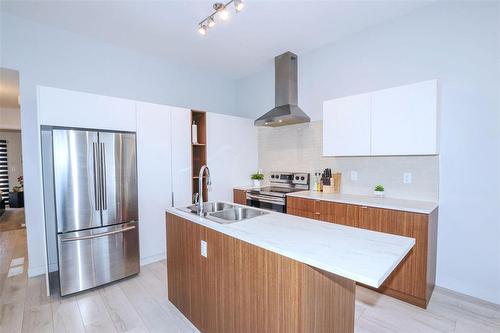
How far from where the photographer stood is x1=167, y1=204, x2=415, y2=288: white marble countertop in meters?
1.04

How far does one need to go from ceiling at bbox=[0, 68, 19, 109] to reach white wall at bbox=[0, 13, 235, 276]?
0.28 meters

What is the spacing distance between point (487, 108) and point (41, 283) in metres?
4.95

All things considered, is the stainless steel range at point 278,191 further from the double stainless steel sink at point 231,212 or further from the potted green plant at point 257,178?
the double stainless steel sink at point 231,212

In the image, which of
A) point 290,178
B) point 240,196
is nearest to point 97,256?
point 240,196

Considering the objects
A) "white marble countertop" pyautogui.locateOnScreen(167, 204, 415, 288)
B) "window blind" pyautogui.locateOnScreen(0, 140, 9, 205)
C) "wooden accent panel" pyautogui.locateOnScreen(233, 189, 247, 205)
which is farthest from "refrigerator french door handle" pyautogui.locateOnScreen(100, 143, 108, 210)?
"window blind" pyautogui.locateOnScreen(0, 140, 9, 205)

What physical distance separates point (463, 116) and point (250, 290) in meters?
2.60

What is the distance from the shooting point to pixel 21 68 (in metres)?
2.81

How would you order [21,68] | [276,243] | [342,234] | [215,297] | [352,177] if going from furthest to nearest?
[352,177] → [21,68] → [215,297] → [342,234] → [276,243]

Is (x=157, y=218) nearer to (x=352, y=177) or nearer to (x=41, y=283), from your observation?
(x=41, y=283)

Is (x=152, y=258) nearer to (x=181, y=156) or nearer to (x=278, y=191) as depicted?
(x=181, y=156)

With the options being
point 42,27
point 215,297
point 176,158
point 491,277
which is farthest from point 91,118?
point 491,277

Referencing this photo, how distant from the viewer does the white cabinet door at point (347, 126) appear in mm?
2730

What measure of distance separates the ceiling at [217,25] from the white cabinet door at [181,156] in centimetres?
99

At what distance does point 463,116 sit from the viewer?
236 cm
